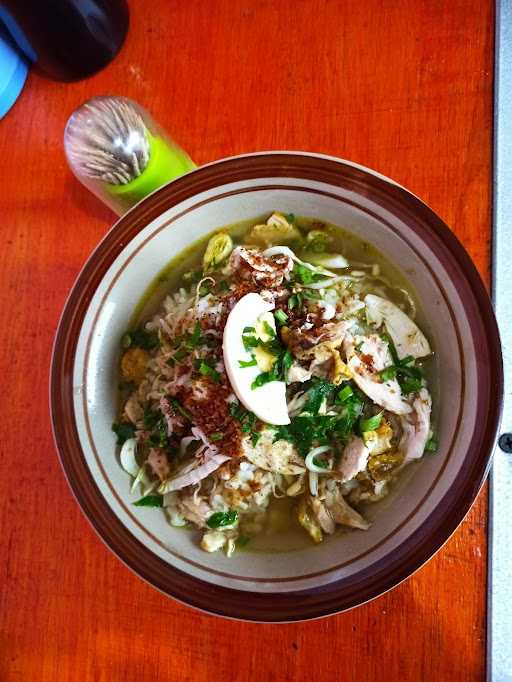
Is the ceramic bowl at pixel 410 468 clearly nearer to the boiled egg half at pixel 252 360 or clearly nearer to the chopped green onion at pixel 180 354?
the chopped green onion at pixel 180 354

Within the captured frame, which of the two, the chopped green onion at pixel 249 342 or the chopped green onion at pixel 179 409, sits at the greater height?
the chopped green onion at pixel 249 342

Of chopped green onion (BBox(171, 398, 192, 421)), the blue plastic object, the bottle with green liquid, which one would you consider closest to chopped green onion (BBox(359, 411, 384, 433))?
chopped green onion (BBox(171, 398, 192, 421))

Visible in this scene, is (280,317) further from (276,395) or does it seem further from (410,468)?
(410,468)

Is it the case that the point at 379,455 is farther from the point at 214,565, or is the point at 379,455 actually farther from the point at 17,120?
the point at 17,120

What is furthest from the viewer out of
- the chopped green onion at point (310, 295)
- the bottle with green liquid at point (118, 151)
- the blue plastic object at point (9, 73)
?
the blue plastic object at point (9, 73)

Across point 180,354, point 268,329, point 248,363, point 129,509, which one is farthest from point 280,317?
point 129,509

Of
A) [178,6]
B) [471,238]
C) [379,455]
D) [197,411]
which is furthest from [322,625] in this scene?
[178,6]

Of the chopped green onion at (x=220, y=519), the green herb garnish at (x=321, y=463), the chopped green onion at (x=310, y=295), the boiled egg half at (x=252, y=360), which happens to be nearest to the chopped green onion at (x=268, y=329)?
the boiled egg half at (x=252, y=360)
